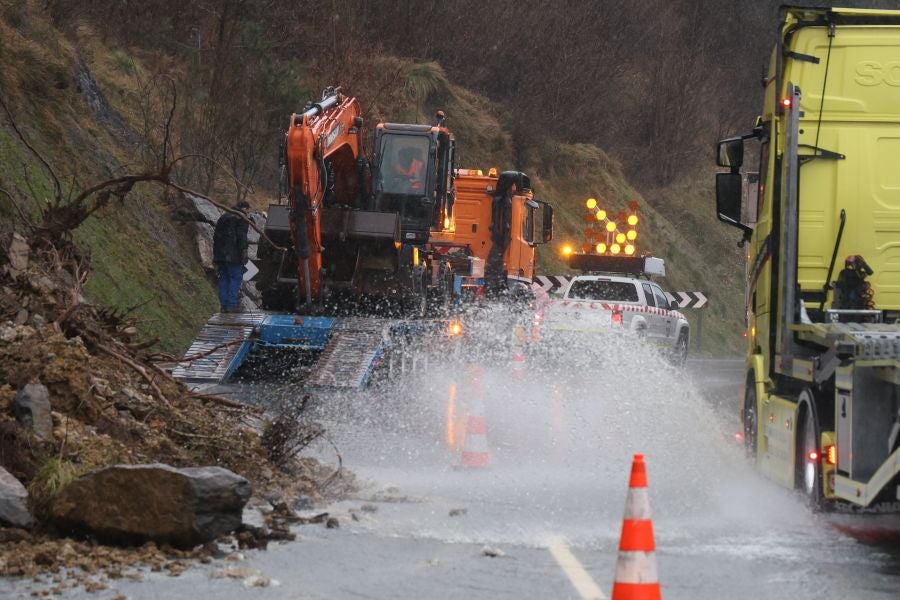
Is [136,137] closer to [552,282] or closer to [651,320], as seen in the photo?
[651,320]

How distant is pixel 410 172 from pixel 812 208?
928cm

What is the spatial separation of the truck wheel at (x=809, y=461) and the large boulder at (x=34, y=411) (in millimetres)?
4772

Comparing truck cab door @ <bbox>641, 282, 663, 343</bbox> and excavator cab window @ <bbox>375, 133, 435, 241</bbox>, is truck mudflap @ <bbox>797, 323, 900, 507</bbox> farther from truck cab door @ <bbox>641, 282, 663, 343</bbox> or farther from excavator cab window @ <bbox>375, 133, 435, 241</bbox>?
truck cab door @ <bbox>641, 282, 663, 343</bbox>

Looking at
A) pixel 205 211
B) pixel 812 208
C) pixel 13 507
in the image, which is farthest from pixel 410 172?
pixel 13 507

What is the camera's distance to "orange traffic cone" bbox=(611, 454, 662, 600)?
18.8 ft

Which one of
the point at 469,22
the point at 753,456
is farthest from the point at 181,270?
the point at 469,22

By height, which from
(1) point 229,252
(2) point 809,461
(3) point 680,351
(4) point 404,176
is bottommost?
(3) point 680,351

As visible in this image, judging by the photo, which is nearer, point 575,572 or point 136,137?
point 575,572

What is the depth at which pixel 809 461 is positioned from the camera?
9.58 metres

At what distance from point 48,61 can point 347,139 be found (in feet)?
22.0

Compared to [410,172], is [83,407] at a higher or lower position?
lower

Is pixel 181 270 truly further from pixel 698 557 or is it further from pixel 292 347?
pixel 698 557

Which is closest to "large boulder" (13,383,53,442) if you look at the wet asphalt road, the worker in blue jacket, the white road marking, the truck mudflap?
the wet asphalt road

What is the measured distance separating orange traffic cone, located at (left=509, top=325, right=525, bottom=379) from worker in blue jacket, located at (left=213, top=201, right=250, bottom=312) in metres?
3.94
